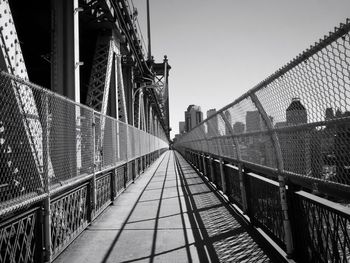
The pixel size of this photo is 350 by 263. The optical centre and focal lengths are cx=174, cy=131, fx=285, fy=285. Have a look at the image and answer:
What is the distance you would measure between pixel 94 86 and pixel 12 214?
6.15 m

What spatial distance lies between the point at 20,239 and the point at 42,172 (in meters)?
0.75

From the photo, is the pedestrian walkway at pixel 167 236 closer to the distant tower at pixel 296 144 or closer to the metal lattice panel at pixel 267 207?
the metal lattice panel at pixel 267 207

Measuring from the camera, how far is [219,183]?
7953 millimetres

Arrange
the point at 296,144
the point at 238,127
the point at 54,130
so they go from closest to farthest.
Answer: the point at 296,144 < the point at 54,130 < the point at 238,127

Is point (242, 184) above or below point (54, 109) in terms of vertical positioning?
below

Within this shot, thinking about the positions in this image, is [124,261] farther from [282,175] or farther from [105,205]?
[105,205]

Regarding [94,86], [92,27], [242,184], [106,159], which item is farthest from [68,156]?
[92,27]

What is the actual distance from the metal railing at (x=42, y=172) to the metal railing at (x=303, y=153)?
2575 mm

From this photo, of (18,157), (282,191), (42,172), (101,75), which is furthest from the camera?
(101,75)

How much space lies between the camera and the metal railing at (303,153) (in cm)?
216

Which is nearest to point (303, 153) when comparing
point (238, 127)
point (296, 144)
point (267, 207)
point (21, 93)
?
point (296, 144)

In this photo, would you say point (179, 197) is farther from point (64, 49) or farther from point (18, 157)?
point (18, 157)

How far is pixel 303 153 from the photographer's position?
2.77m

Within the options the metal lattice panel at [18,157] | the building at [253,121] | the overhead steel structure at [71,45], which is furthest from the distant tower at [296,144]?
the overhead steel structure at [71,45]
